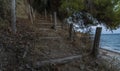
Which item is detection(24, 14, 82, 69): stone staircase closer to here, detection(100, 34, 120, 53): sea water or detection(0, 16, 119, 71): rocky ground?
detection(0, 16, 119, 71): rocky ground

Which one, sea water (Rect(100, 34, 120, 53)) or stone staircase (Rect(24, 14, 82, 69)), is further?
sea water (Rect(100, 34, 120, 53))

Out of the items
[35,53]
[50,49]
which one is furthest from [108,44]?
[35,53]

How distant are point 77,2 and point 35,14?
12.5 feet

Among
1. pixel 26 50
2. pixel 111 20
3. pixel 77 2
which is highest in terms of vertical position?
pixel 77 2

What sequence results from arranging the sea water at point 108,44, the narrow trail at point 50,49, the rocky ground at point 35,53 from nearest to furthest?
1. the rocky ground at point 35,53
2. the narrow trail at point 50,49
3. the sea water at point 108,44

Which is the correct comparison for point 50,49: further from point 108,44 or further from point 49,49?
point 108,44

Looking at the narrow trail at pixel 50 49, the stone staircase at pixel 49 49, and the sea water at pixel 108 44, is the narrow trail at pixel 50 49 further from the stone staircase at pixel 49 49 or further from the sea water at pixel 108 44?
the sea water at pixel 108 44

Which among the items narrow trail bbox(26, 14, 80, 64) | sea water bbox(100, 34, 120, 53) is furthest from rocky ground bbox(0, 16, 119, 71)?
sea water bbox(100, 34, 120, 53)

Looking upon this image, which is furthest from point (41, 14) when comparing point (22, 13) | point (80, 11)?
point (80, 11)

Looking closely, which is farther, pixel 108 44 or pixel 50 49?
pixel 108 44

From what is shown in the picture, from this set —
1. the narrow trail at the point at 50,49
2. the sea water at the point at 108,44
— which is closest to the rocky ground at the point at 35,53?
the narrow trail at the point at 50,49

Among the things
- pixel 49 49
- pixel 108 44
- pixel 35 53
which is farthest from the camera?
pixel 108 44

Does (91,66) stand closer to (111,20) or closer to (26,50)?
(26,50)

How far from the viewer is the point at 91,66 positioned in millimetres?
5809
